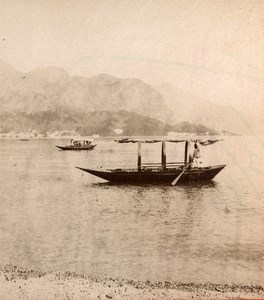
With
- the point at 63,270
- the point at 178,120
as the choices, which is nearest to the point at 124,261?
the point at 63,270

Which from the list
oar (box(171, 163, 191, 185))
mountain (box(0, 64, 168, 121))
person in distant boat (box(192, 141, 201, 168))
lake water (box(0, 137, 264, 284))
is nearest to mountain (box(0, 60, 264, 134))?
mountain (box(0, 64, 168, 121))

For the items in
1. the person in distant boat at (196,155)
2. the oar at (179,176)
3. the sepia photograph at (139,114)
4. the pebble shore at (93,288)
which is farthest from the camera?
the oar at (179,176)

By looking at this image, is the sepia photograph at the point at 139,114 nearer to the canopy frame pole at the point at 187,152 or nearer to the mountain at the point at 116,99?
the mountain at the point at 116,99

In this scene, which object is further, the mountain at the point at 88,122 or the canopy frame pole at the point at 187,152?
the canopy frame pole at the point at 187,152

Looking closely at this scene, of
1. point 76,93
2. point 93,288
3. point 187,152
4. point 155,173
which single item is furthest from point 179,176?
point 93,288

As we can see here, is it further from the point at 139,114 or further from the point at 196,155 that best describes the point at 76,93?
the point at 196,155

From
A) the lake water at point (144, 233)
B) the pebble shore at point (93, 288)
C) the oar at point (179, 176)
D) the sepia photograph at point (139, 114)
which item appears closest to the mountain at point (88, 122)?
the sepia photograph at point (139, 114)

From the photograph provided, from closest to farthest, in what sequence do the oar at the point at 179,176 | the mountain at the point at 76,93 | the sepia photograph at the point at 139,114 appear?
the sepia photograph at the point at 139,114 → the mountain at the point at 76,93 → the oar at the point at 179,176
